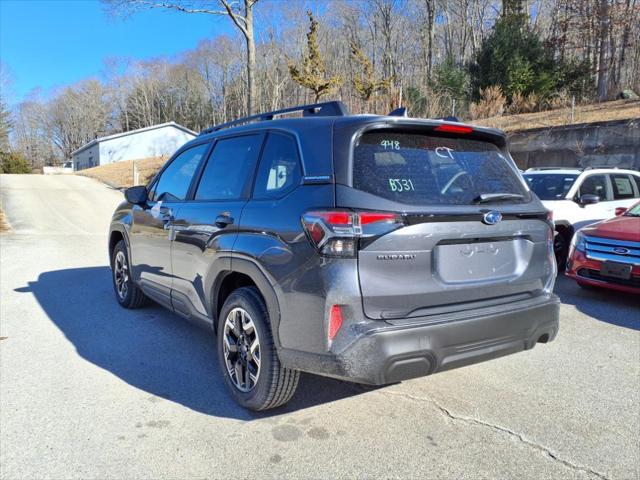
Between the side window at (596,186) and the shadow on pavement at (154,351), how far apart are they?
20.9 ft

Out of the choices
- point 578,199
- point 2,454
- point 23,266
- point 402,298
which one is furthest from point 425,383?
point 23,266

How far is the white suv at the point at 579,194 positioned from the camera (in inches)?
301

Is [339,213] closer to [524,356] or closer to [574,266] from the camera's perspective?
[524,356]

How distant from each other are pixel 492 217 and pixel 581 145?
1522 cm

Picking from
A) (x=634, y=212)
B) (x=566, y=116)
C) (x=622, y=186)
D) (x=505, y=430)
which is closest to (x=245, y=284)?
(x=505, y=430)

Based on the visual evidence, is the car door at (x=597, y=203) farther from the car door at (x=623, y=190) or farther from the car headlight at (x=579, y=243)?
the car headlight at (x=579, y=243)

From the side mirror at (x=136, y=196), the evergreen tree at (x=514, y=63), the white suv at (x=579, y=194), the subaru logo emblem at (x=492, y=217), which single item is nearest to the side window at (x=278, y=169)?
the subaru logo emblem at (x=492, y=217)

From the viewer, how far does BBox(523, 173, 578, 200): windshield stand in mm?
7965

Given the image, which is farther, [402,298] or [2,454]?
[2,454]

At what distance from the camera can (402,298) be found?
2580mm

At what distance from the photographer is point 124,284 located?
227 inches

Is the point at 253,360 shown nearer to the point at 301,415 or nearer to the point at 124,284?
the point at 301,415

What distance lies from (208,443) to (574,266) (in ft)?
17.5

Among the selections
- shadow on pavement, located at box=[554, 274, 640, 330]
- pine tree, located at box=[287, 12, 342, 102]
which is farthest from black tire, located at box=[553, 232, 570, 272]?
pine tree, located at box=[287, 12, 342, 102]
